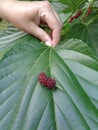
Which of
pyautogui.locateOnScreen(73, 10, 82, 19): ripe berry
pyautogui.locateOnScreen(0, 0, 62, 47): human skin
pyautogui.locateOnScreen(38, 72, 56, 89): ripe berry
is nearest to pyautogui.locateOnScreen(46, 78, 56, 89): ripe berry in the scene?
pyautogui.locateOnScreen(38, 72, 56, 89): ripe berry

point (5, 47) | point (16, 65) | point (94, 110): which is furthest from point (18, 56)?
point (94, 110)

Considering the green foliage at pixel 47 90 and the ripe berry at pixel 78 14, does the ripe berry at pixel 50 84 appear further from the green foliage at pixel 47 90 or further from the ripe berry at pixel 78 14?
the ripe berry at pixel 78 14

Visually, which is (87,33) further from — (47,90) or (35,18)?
(47,90)

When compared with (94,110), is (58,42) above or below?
above

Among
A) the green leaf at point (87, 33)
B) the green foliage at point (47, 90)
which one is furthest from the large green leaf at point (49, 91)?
the green leaf at point (87, 33)

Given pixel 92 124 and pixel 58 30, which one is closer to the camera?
pixel 92 124

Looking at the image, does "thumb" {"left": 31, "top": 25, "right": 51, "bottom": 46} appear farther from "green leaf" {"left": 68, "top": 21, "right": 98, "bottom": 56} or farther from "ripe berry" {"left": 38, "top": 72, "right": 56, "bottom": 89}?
"ripe berry" {"left": 38, "top": 72, "right": 56, "bottom": 89}

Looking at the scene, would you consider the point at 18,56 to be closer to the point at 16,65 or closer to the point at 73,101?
the point at 16,65
